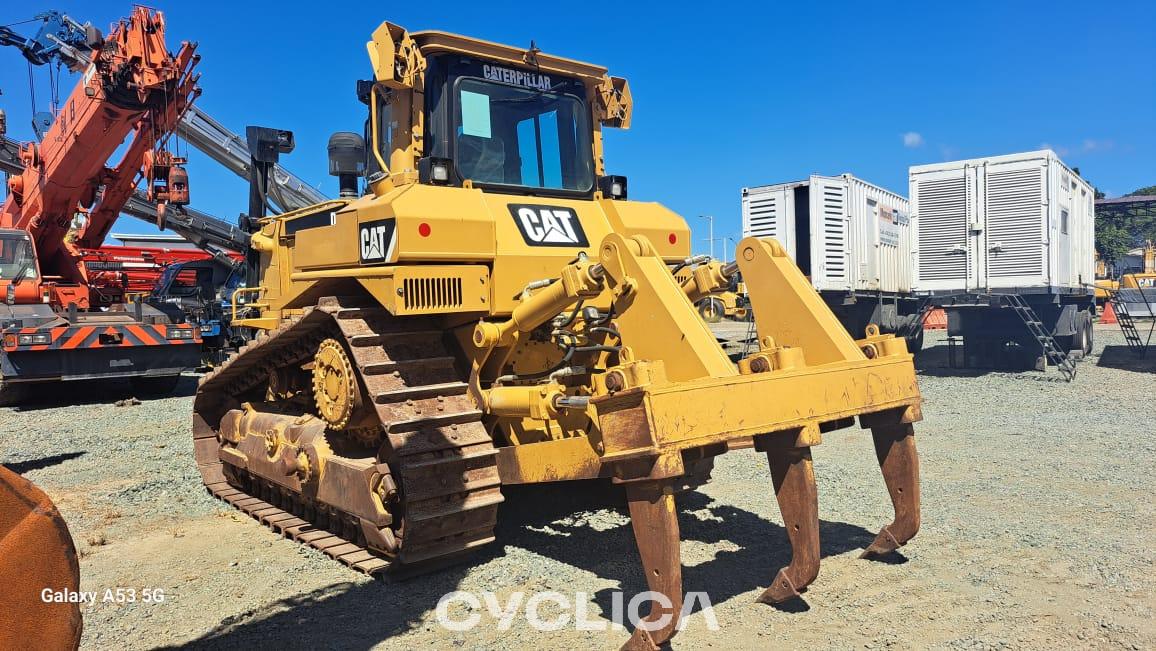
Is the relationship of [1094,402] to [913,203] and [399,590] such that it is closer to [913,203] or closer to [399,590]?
[913,203]

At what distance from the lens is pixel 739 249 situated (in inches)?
200

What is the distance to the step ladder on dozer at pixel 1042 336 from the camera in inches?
581

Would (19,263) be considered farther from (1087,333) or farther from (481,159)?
(1087,333)

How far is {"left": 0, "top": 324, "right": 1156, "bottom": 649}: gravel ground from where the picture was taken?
4.10 metres

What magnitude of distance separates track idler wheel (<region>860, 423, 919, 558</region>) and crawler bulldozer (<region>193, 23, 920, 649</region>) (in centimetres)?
1

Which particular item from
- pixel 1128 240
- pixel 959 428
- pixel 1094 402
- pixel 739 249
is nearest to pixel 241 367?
pixel 739 249

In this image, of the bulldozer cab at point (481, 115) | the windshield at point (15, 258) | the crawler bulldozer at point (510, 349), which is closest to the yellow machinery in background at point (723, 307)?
the crawler bulldozer at point (510, 349)

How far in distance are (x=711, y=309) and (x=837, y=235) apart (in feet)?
36.7

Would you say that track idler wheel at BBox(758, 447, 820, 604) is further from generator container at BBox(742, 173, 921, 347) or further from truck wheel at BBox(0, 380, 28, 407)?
truck wheel at BBox(0, 380, 28, 407)

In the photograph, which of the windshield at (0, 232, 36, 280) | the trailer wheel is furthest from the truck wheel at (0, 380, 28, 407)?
the trailer wheel

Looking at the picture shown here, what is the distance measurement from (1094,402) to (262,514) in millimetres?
11313

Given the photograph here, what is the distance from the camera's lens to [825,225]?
1595 cm

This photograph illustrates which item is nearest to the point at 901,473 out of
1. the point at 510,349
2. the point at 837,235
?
the point at 510,349

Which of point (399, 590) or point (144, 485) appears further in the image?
point (144, 485)
